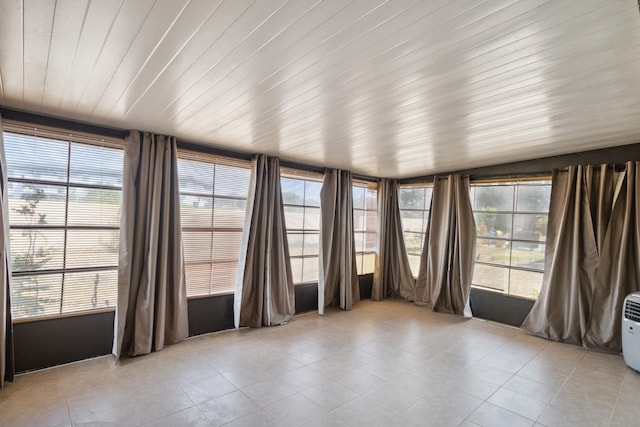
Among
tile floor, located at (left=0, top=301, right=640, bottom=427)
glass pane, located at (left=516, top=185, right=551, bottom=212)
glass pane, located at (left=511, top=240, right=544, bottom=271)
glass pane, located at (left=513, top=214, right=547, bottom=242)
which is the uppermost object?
glass pane, located at (left=516, top=185, right=551, bottom=212)

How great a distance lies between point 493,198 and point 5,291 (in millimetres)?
5754

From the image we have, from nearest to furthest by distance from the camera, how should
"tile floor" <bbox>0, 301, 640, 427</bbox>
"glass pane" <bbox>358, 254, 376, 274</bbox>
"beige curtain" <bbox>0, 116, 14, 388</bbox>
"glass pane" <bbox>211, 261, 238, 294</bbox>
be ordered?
"tile floor" <bbox>0, 301, 640, 427</bbox>, "beige curtain" <bbox>0, 116, 14, 388</bbox>, "glass pane" <bbox>211, 261, 238, 294</bbox>, "glass pane" <bbox>358, 254, 376, 274</bbox>

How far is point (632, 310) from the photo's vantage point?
121 inches

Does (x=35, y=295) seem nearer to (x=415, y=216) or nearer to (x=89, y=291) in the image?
(x=89, y=291)

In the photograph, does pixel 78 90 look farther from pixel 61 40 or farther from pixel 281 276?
pixel 281 276

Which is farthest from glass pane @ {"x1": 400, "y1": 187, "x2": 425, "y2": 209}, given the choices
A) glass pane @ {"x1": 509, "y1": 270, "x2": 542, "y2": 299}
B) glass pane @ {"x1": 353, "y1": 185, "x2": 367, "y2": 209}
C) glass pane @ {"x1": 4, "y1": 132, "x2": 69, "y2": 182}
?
glass pane @ {"x1": 4, "y1": 132, "x2": 69, "y2": 182}

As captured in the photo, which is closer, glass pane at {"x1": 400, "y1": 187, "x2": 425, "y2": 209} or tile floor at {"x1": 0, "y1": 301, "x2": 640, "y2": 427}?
tile floor at {"x1": 0, "y1": 301, "x2": 640, "y2": 427}

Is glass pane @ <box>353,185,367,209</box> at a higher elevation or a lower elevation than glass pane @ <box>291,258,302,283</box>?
higher

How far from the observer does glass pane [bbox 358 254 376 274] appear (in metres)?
5.85

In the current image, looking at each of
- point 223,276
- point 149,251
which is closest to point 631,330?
point 223,276

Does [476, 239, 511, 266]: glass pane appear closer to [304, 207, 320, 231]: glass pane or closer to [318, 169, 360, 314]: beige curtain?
[318, 169, 360, 314]: beige curtain

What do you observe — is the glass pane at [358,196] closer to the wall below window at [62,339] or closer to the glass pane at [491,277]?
the glass pane at [491,277]

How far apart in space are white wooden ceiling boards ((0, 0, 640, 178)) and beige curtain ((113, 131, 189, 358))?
13.8 inches

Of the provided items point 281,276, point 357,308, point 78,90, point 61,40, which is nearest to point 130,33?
point 61,40
